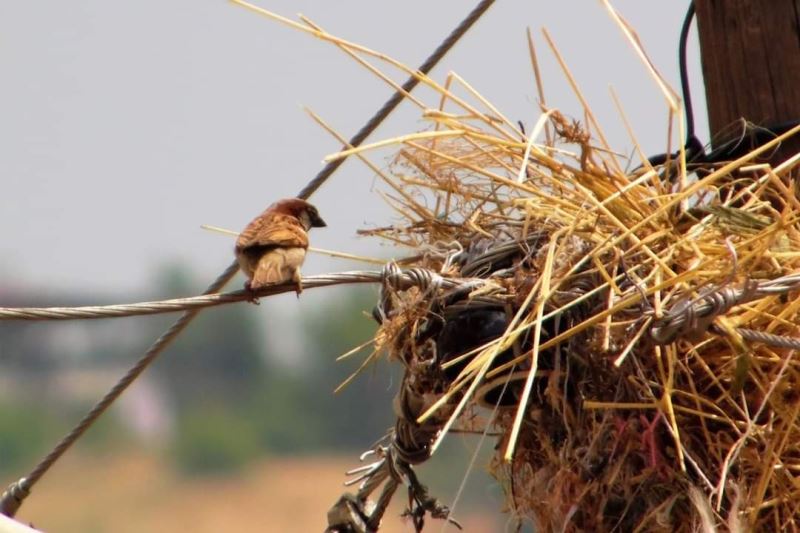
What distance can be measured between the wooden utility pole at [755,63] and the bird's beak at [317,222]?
1464 millimetres

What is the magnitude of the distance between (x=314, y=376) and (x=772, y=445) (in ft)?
65.9

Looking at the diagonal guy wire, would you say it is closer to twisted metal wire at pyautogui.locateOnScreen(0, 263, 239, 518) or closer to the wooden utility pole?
twisted metal wire at pyautogui.locateOnScreen(0, 263, 239, 518)

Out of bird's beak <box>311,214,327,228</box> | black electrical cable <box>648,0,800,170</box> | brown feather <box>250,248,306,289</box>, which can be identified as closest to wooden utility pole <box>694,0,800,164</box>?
black electrical cable <box>648,0,800,170</box>

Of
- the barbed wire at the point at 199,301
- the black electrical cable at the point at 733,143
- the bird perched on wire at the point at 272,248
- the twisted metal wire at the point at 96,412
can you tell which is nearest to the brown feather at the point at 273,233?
the bird perched on wire at the point at 272,248

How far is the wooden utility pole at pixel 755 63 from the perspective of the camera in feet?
13.8

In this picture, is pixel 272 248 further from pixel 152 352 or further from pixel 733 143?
pixel 733 143

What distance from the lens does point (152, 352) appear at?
189 inches

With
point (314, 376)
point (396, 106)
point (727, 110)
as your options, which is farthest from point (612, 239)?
point (314, 376)

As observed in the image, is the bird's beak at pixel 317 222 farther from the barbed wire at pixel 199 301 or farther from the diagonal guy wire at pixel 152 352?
the barbed wire at pixel 199 301

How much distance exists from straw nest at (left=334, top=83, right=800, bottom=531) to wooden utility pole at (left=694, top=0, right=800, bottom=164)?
37 cm

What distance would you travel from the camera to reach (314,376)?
2350cm

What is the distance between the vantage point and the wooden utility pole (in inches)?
165

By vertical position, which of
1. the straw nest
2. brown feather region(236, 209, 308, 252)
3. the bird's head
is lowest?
the straw nest

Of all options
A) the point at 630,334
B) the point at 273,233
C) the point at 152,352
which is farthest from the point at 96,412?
the point at 630,334
